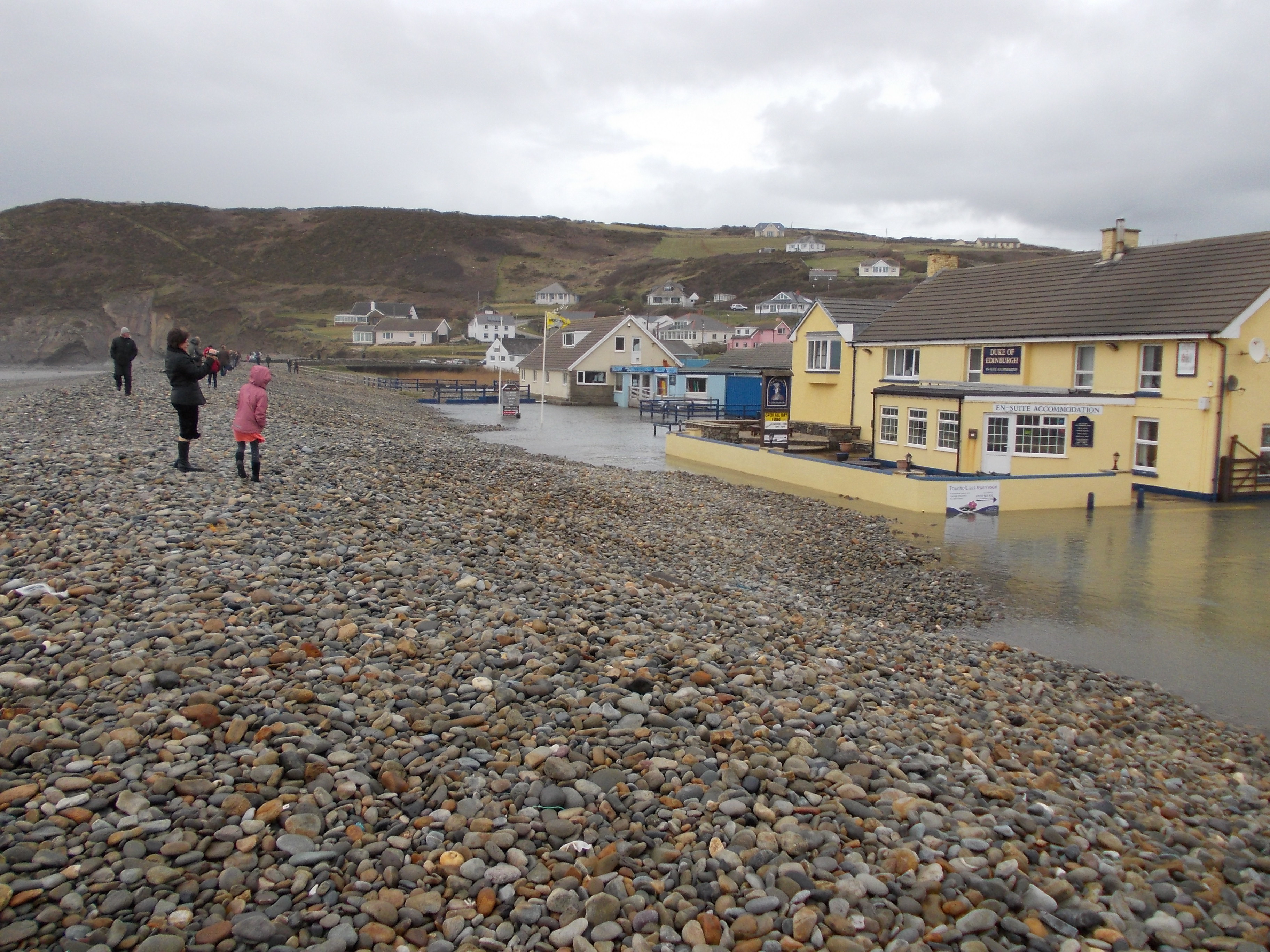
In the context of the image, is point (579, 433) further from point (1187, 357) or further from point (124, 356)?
point (1187, 357)

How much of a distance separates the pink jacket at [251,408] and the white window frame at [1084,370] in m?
23.7

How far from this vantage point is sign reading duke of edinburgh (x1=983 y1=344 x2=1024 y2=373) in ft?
94.6

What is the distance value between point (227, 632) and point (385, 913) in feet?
11.9

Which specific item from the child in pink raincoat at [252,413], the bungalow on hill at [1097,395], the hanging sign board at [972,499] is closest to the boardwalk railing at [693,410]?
the bungalow on hill at [1097,395]

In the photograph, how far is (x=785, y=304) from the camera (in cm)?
12531

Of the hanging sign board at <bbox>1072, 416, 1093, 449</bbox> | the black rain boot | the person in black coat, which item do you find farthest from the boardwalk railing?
the black rain boot

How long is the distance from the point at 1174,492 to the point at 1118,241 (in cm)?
946

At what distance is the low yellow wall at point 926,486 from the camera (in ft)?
71.6

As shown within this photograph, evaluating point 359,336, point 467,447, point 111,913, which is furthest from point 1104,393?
point 359,336

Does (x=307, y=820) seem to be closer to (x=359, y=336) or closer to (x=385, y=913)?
(x=385, y=913)

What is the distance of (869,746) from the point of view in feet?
22.5

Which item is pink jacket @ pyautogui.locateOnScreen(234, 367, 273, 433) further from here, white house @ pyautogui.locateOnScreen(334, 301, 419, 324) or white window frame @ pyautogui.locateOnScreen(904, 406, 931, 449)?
white house @ pyautogui.locateOnScreen(334, 301, 419, 324)

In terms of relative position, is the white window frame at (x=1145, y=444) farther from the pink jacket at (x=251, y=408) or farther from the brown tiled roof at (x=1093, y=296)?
the pink jacket at (x=251, y=408)

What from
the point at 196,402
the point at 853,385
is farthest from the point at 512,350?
the point at 196,402
